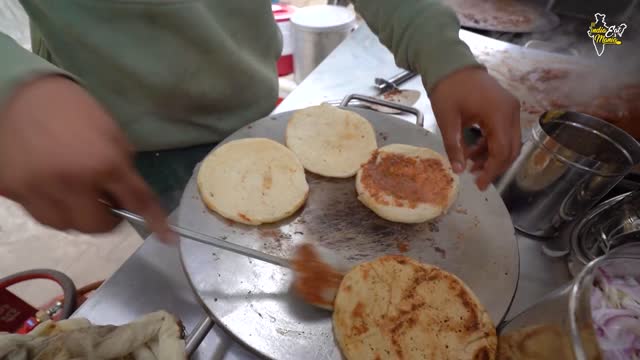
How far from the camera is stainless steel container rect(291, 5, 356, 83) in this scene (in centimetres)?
201

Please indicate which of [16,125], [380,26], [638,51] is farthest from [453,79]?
[638,51]

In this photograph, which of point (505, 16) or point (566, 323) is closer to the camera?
point (566, 323)

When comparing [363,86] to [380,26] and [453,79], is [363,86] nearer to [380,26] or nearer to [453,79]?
[380,26]

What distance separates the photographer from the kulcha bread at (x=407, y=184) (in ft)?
2.81

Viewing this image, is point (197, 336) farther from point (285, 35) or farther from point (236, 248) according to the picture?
point (285, 35)

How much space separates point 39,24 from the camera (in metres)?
0.85

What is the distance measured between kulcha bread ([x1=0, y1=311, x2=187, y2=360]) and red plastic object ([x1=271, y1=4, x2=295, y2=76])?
181 centimetres

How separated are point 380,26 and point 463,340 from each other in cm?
77

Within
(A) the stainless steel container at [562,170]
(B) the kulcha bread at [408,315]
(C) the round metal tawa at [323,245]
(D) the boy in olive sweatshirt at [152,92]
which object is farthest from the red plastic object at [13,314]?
(A) the stainless steel container at [562,170]

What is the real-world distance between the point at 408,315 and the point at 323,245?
0.23m

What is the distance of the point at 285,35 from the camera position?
226cm

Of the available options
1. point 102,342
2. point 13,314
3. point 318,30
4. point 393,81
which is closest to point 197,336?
point 102,342

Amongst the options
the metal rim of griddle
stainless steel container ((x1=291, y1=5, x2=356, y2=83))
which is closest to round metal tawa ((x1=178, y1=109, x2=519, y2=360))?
the metal rim of griddle

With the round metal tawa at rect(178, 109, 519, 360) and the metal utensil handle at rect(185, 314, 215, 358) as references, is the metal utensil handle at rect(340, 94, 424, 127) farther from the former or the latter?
the metal utensil handle at rect(185, 314, 215, 358)
